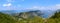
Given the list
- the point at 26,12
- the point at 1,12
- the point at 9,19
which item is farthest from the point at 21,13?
the point at 9,19

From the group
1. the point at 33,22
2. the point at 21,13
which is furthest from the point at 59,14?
the point at 21,13

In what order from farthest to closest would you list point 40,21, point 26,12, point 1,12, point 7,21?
point 26,12
point 1,12
point 40,21
point 7,21

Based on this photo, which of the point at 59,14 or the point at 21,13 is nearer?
the point at 59,14

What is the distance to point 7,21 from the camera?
16.8 m

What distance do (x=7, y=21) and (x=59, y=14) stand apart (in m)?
5.76

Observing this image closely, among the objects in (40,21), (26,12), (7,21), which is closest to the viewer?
(7,21)

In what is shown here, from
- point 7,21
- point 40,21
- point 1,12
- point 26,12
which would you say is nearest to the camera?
point 7,21

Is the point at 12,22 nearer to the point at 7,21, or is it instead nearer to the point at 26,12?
the point at 7,21

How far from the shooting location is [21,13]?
22609 millimetres

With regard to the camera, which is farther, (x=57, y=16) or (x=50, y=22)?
(x=57, y=16)

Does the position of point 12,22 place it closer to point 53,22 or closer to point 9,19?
point 9,19

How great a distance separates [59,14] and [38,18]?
272 centimetres

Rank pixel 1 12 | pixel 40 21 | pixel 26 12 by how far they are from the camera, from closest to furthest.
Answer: pixel 40 21
pixel 1 12
pixel 26 12

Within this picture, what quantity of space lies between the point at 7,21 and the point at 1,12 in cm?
Answer: 262
